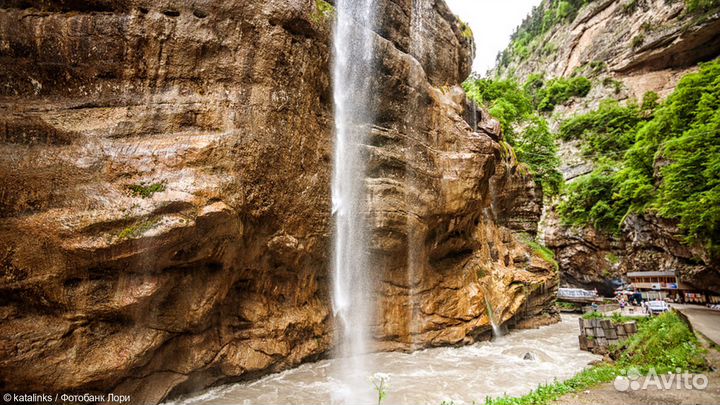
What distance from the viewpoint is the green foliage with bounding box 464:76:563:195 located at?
94.3 ft

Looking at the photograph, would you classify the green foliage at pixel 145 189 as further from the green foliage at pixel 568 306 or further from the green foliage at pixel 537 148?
the green foliage at pixel 568 306

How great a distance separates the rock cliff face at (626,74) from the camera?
84.7 ft

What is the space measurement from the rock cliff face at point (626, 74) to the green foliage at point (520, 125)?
720 cm

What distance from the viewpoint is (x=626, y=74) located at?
43.8 m

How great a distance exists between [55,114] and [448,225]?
13.2m

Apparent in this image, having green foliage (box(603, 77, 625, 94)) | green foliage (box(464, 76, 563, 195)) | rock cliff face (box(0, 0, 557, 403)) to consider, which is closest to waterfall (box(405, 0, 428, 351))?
rock cliff face (box(0, 0, 557, 403))

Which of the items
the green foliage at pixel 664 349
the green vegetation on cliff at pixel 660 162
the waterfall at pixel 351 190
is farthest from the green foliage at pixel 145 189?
the green vegetation on cliff at pixel 660 162

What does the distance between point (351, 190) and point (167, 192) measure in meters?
6.20

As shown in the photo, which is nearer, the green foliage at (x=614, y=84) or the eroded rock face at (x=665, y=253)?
the eroded rock face at (x=665, y=253)

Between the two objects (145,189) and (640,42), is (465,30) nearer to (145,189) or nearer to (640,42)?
(145,189)

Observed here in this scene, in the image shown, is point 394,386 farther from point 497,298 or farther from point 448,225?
point 497,298

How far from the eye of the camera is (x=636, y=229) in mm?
27906

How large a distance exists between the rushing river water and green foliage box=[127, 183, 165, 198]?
5.19 m

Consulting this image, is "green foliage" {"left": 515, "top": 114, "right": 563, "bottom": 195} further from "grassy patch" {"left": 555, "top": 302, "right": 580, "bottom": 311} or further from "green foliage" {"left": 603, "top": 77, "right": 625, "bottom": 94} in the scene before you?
"green foliage" {"left": 603, "top": 77, "right": 625, "bottom": 94}
